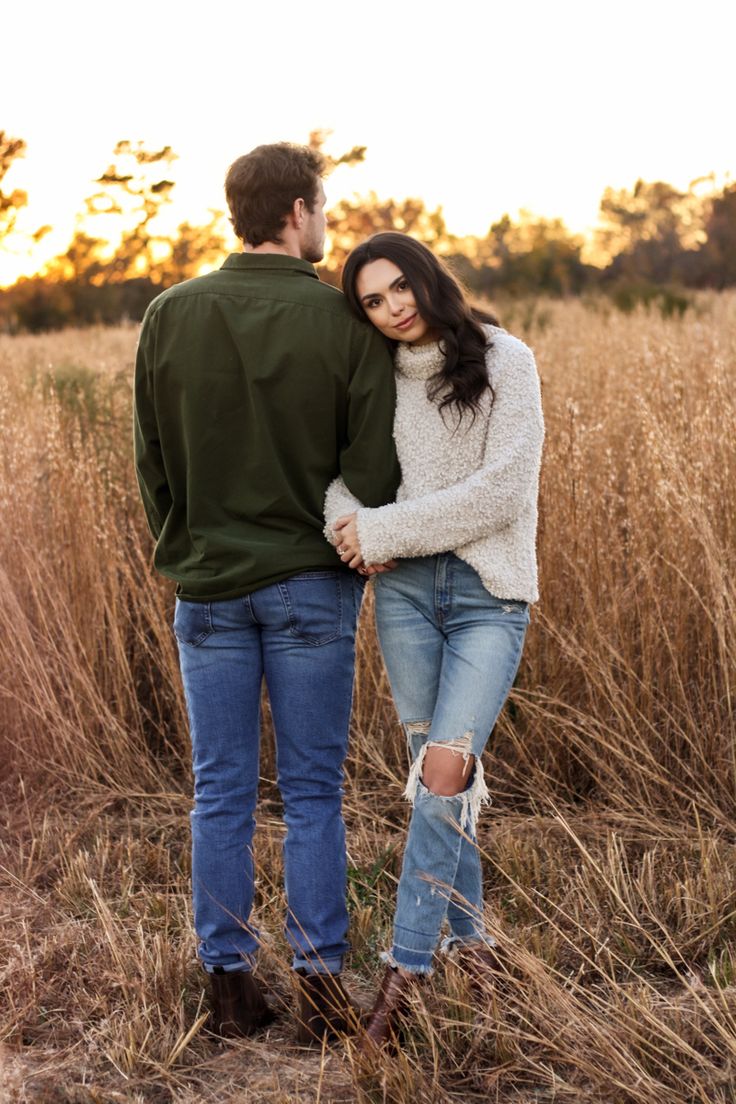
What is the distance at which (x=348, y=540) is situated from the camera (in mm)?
2338

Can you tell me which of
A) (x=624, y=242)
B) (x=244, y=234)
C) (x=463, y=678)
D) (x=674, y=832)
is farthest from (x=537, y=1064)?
(x=624, y=242)

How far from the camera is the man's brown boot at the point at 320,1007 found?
2.45 metres

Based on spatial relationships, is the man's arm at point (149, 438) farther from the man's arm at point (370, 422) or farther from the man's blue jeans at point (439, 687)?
the man's blue jeans at point (439, 687)

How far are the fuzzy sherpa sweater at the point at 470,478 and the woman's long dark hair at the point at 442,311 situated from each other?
30mm

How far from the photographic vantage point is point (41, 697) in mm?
3936

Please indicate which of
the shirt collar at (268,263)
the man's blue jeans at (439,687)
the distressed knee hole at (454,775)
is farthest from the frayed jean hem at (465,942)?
the shirt collar at (268,263)

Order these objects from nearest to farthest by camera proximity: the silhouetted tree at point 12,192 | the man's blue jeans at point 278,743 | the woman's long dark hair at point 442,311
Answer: the woman's long dark hair at point 442,311 < the man's blue jeans at point 278,743 < the silhouetted tree at point 12,192

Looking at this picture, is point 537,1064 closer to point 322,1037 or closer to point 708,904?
point 322,1037

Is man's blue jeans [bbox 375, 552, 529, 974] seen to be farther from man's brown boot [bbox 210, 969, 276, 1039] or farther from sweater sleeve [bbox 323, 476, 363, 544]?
man's brown boot [bbox 210, 969, 276, 1039]

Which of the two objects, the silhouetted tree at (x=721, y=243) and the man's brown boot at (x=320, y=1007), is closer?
the man's brown boot at (x=320, y=1007)

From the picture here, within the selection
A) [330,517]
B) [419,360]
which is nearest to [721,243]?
[419,360]

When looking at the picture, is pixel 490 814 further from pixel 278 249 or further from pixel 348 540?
pixel 278 249

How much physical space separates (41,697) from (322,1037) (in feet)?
6.11

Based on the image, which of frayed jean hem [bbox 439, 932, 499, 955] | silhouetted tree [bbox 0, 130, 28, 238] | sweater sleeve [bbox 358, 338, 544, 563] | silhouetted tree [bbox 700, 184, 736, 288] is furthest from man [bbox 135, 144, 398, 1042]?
silhouetted tree [bbox 700, 184, 736, 288]
